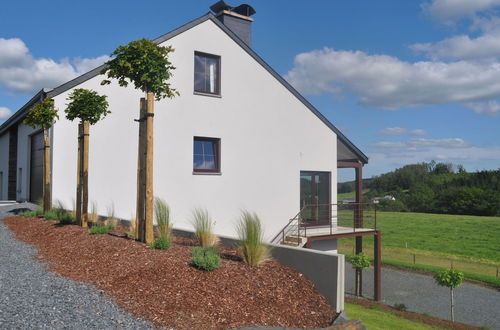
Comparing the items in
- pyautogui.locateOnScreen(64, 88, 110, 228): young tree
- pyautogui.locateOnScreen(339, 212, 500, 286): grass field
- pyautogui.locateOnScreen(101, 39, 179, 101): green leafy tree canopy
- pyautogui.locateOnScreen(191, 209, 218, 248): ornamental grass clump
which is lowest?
pyautogui.locateOnScreen(339, 212, 500, 286): grass field

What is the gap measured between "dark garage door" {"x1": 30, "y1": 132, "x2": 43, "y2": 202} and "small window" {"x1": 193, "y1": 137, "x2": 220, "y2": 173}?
565 centimetres

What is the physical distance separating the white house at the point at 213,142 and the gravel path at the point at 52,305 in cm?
673

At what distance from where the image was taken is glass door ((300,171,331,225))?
16000 mm

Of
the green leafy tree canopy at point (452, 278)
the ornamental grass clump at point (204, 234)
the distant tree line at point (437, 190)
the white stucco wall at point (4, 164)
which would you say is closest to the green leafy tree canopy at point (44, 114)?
the ornamental grass clump at point (204, 234)

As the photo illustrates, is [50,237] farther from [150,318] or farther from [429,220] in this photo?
[429,220]

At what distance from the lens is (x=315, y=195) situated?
16.5 meters

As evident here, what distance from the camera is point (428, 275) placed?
22250 mm

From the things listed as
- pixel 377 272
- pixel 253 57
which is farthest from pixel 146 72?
pixel 377 272

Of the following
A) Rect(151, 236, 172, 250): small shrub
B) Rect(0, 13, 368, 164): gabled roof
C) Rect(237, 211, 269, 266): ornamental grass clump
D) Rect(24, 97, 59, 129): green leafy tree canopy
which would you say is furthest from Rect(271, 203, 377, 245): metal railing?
Rect(237, 211, 269, 266): ornamental grass clump

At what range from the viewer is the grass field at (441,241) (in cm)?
3161

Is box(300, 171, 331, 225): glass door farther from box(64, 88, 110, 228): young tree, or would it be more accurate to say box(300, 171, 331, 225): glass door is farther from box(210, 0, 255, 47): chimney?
box(64, 88, 110, 228): young tree

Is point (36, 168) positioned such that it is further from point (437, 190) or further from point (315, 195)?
point (437, 190)

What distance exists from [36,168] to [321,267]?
42.4ft

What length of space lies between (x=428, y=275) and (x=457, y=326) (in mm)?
11167
